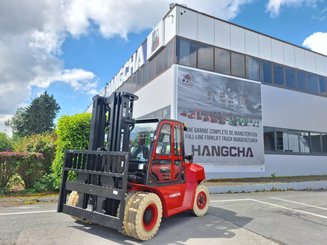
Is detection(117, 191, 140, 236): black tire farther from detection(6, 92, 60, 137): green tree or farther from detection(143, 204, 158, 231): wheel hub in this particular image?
detection(6, 92, 60, 137): green tree

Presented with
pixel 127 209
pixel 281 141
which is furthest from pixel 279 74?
pixel 127 209

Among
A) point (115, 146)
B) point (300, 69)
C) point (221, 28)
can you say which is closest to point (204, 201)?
point (115, 146)

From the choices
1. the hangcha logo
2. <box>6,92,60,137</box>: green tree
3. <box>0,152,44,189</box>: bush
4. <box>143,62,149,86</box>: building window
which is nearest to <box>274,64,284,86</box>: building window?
<box>143,62,149,86</box>: building window

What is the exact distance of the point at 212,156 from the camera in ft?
44.5

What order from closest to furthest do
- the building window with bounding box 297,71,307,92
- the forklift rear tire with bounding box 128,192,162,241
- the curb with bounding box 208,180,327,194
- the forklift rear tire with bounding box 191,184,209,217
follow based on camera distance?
the forklift rear tire with bounding box 128,192,162,241 → the forklift rear tire with bounding box 191,184,209,217 → the curb with bounding box 208,180,327,194 → the building window with bounding box 297,71,307,92

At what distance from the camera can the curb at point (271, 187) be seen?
1133 centimetres

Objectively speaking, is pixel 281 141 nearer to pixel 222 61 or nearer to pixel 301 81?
pixel 301 81

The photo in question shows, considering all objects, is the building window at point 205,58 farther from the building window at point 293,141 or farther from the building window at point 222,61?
the building window at point 293,141

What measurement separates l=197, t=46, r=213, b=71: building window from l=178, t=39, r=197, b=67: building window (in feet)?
1.36

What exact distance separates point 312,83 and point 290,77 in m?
2.68

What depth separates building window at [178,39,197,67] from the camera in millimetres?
13641

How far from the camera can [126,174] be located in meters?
4.59

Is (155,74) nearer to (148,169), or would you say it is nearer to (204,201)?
(204,201)

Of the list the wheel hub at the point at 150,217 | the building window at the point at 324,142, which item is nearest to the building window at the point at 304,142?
the building window at the point at 324,142
